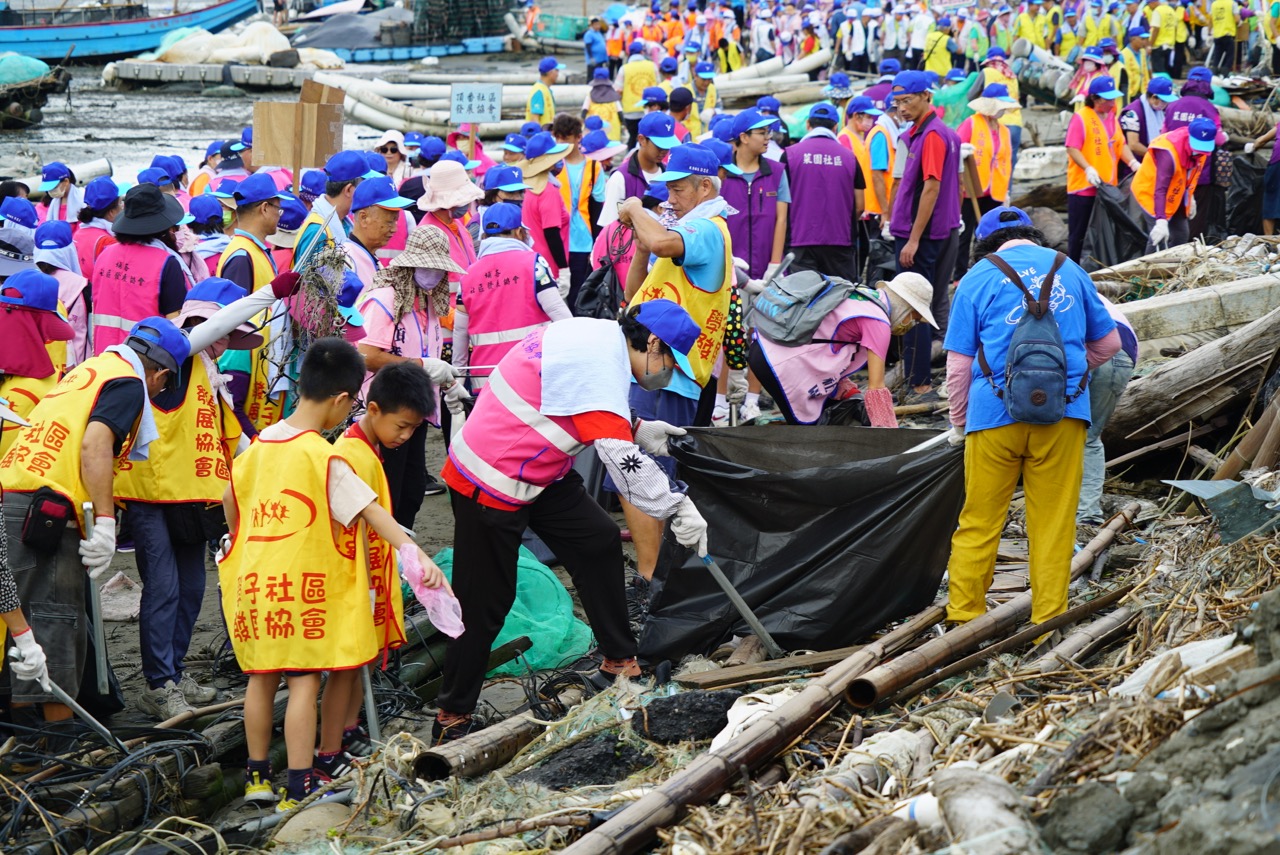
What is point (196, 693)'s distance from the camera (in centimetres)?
521

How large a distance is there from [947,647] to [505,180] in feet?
16.1

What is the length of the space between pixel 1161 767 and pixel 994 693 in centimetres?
133

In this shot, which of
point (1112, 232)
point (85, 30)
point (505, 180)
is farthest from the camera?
point (85, 30)

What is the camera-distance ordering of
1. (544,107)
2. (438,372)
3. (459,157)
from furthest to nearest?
(544,107) < (459,157) < (438,372)

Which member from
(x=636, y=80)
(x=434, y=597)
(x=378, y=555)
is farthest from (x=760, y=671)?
(x=636, y=80)

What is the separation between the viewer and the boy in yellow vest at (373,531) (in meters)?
4.46

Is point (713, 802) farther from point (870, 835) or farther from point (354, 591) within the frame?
point (354, 591)

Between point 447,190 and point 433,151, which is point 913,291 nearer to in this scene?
point 447,190

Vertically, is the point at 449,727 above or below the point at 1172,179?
below

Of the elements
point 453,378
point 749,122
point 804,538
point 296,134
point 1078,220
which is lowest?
point 804,538

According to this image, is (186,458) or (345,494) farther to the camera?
(186,458)

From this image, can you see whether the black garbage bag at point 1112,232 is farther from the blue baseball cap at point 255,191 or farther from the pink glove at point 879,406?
the blue baseball cap at point 255,191

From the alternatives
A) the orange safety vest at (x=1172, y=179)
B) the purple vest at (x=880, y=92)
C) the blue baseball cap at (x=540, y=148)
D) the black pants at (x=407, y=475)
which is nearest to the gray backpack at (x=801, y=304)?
the black pants at (x=407, y=475)

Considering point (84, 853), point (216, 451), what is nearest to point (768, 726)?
point (84, 853)
